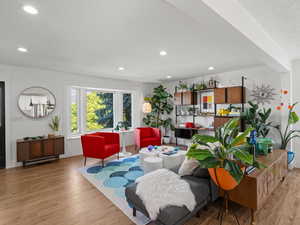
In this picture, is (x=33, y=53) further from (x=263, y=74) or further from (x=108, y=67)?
(x=263, y=74)

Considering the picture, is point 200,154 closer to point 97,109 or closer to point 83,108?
point 83,108

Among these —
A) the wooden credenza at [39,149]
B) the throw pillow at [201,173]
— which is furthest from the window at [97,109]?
the throw pillow at [201,173]

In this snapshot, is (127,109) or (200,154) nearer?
(200,154)

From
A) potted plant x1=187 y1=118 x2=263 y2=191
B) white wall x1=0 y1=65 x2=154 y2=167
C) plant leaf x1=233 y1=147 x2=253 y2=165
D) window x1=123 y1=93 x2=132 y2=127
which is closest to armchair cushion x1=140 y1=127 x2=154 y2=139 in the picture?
window x1=123 y1=93 x2=132 y2=127

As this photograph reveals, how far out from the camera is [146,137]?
5414mm

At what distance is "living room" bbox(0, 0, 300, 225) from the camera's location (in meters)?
1.81

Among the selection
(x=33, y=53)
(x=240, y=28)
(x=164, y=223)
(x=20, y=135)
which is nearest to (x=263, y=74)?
(x=240, y=28)

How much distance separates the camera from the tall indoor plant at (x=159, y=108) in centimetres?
635

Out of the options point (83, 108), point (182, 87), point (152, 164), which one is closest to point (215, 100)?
point (182, 87)

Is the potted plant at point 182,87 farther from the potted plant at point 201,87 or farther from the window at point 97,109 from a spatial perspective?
the window at point 97,109

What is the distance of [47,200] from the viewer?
2.54 meters

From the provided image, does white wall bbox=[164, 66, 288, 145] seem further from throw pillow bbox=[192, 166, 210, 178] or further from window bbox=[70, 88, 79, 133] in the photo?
window bbox=[70, 88, 79, 133]

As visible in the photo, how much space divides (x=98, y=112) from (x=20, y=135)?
225 cm

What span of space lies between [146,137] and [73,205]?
3.23 m
